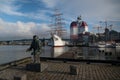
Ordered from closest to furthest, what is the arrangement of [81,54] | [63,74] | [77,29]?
[63,74]
[81,54]
[77,29]

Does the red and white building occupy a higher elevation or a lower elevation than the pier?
higher

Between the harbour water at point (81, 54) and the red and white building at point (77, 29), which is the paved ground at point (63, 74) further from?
the red and white building at point (77, 29)

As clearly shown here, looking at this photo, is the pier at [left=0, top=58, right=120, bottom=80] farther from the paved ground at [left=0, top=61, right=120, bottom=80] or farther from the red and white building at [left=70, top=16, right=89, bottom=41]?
the red and white building at [left=70, top=16, right=89, bottom=41]

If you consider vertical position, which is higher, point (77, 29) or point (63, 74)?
point (77, 29)

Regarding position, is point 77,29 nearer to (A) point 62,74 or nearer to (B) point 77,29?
(B) point 77,29

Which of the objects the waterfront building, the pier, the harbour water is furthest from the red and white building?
the pier

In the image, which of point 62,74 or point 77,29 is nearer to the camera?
point 62,74

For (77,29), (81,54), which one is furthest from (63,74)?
(77,29)

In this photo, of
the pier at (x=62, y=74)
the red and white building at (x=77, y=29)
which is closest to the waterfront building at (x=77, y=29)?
the red and white building at (x=77, y=29)

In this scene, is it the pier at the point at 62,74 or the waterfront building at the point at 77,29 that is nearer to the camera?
the pier at the point at 62,74

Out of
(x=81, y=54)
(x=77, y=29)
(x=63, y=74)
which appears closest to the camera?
(x=63, y=74)

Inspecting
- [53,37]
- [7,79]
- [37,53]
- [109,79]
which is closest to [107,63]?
[109,79]

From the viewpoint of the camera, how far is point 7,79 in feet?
30.3

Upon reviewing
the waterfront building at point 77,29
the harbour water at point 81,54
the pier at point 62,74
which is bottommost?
the harbour water at point 81,54
